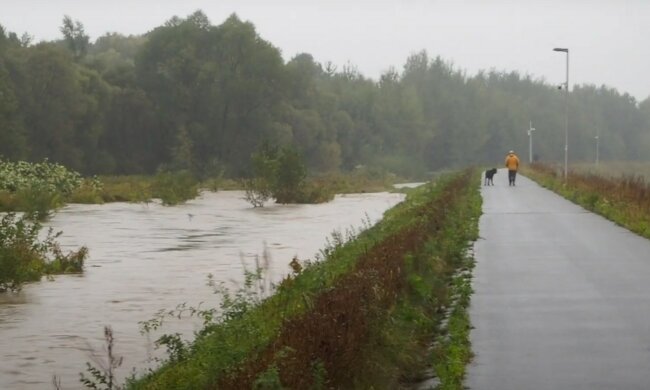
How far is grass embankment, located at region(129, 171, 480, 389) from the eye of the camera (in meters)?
9.30

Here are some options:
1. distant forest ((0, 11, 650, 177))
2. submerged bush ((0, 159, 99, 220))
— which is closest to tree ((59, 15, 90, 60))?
distant forest ((0, 11, 650, 177))

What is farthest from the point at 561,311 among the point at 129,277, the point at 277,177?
the point at 277,177

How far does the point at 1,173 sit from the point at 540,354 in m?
46.4

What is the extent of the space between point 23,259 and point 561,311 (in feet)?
39.5

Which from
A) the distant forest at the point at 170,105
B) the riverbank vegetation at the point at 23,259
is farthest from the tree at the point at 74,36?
the riverbank vegetation at the point at 23,259

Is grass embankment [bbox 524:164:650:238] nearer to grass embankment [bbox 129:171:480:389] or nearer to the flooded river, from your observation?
the flooded river

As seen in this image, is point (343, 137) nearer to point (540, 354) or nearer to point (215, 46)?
point (215, 46)

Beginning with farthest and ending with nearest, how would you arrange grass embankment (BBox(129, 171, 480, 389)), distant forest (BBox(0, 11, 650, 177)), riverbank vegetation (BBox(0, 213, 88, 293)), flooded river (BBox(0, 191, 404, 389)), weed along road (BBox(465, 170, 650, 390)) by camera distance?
distant forest (BBox(0, 11, 650, 177)), riverbank vegetation (BBox(0, 213, 88, 293)), flooded river (BBox(0, 191, 404, 389)), weed along road (BBox(465, 170, 650, 390)), grass embankment (BBox(129, 171, 480, 389))

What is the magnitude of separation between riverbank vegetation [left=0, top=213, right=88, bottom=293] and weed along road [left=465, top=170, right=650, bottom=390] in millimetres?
8396

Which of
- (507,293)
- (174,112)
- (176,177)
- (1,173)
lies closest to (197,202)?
(176,177)

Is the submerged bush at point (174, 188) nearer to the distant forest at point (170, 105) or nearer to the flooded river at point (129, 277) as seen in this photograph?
the flooded river at point (129, 277)

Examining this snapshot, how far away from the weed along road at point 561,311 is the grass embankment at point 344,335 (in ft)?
1.37

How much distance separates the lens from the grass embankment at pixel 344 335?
9.30 m

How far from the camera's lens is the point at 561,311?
14.9 metres
